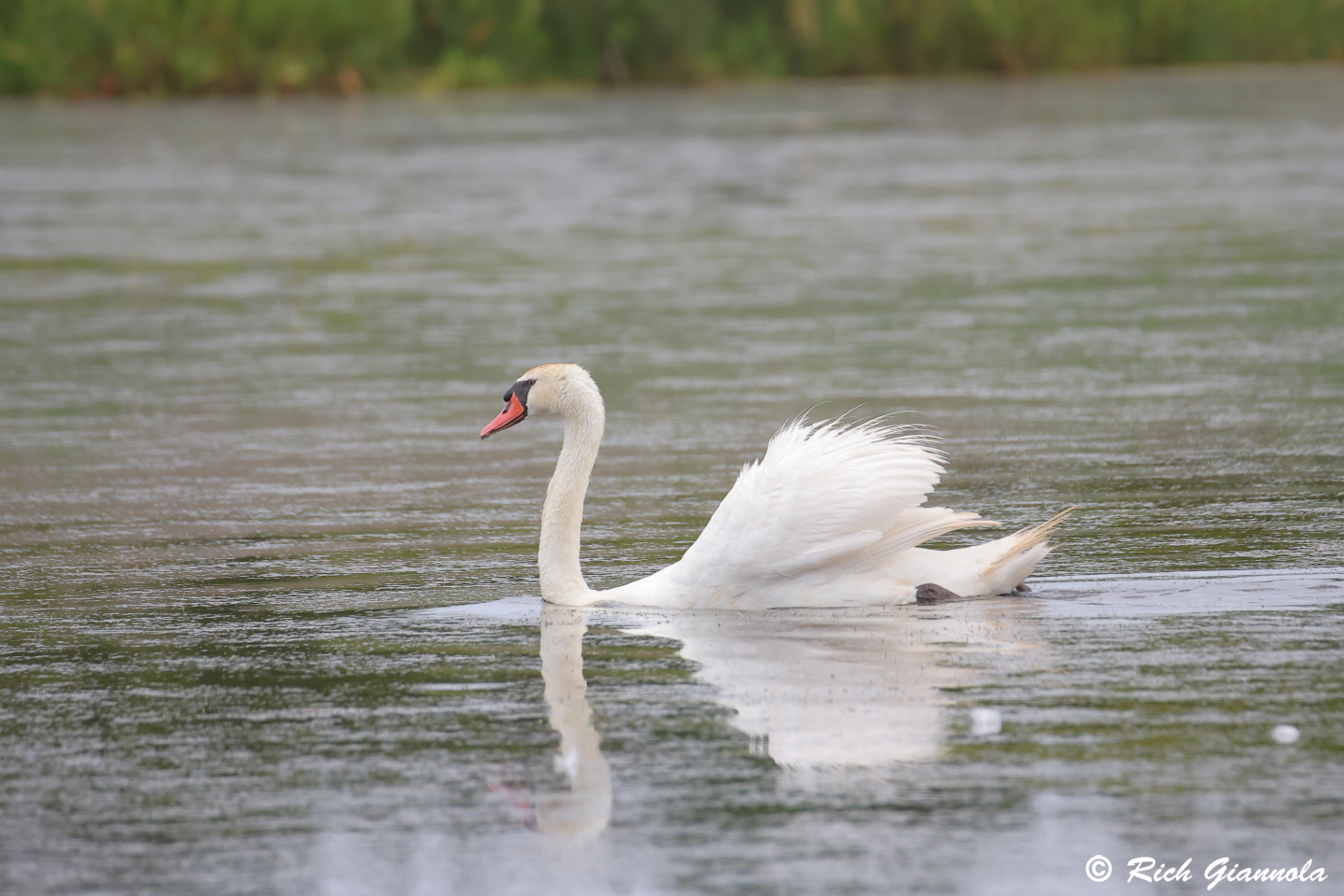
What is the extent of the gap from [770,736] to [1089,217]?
56.0 ft

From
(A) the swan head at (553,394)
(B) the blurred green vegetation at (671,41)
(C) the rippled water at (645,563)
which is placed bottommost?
(C) the rippled water at (645,563)

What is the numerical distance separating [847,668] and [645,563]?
1.84m

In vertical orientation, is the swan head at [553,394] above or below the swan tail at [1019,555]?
above

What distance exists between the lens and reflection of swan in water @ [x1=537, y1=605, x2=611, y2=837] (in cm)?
488

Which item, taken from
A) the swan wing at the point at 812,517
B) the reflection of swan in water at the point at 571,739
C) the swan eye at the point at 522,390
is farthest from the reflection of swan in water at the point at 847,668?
the swan eye at the point at 522,390

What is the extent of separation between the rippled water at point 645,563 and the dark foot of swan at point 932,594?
0.11 meters

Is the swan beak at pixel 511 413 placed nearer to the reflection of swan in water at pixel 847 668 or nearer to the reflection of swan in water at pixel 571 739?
the reflection of swan in water at pixel 571 739

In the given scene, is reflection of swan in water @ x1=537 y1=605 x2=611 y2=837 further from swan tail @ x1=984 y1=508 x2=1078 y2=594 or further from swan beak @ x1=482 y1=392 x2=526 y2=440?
swan tail @ x1=984 y1=508 x2=1078 y2=594

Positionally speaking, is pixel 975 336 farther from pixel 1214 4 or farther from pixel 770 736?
pixel 1214 4

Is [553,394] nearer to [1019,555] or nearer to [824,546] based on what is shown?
[824,546]

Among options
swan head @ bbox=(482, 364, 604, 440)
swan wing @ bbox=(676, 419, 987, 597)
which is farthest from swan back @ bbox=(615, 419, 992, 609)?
swan head @ bbox=(482, 364, 604, 440)

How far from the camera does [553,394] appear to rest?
772 cm

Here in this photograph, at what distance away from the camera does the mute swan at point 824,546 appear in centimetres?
693

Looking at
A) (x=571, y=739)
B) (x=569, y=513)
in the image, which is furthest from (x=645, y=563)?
(x=571, y=739)
